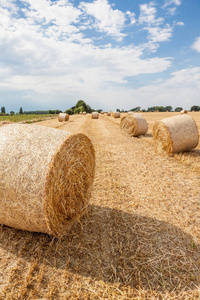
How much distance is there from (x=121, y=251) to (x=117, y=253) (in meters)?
0.07

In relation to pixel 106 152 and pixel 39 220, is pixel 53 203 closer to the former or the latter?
pixel 39 220

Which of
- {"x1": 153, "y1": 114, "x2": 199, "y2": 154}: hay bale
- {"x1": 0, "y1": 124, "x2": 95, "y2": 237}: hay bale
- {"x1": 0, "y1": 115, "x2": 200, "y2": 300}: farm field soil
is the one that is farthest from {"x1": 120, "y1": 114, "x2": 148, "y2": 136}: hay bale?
{"x1": 0, "y1": 124, "x2": 95, "y2": 237}: hay bale

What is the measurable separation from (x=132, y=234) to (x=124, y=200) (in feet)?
3.86

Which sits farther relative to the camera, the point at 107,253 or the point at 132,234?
the point at 132,234

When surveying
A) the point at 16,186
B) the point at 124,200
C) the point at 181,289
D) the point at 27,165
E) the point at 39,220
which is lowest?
the point at 181,289

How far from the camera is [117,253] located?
3.23 metres

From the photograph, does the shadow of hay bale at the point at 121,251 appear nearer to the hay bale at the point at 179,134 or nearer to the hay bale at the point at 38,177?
the hay bale at the point at 38,177

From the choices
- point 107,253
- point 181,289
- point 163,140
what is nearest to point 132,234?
point 107,253

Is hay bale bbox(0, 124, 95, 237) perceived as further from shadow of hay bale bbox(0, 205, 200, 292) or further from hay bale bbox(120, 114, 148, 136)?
hay bale bbox(120, 114, 148, 136)

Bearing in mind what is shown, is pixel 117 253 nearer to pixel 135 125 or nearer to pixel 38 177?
pixel 38 177

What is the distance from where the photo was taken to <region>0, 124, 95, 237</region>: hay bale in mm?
3088

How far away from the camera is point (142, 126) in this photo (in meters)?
13.3

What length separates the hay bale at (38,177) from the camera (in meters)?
3.09

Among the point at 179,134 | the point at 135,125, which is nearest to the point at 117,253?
the point at 179,134
